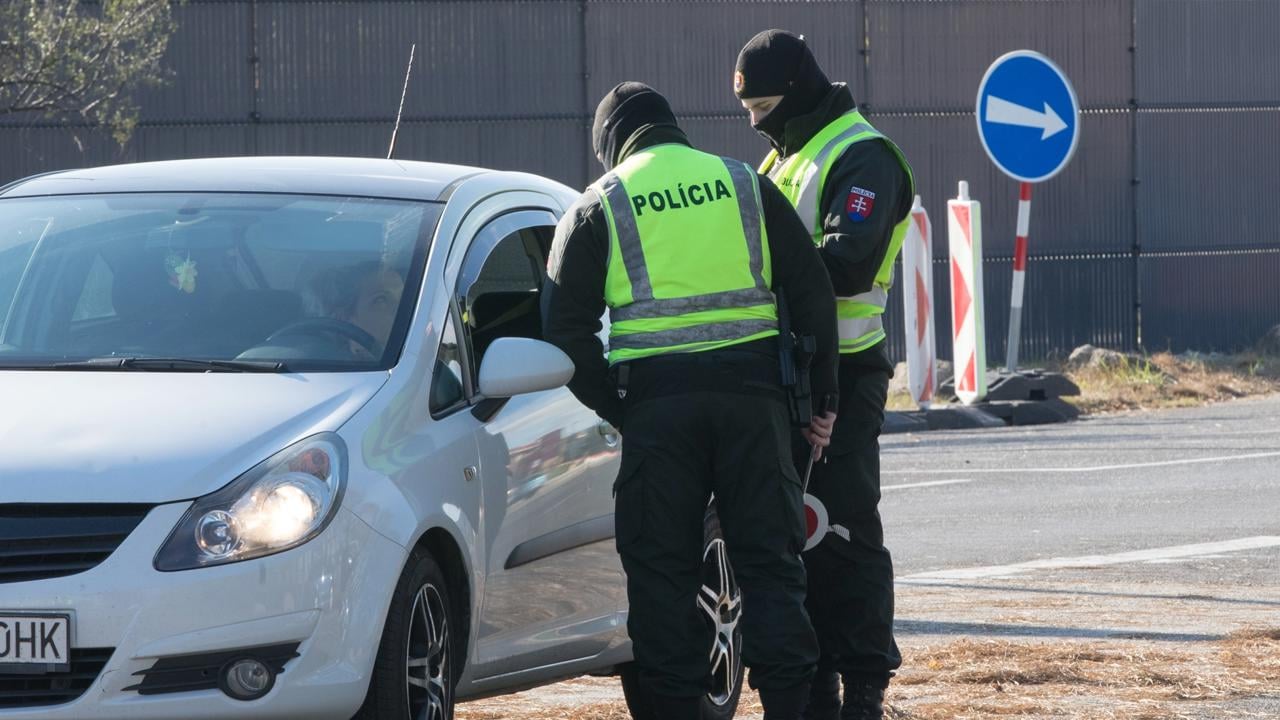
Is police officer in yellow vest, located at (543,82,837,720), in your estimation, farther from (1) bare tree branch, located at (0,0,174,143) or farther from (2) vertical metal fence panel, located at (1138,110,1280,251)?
(2) vertical metal fence panel, located at (1138,110,1280,251)

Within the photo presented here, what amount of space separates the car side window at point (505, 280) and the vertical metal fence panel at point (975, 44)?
13451mm

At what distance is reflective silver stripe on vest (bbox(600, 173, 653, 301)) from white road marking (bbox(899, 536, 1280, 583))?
4.01 m

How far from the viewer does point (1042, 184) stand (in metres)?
19.8

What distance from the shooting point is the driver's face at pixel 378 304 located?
5355 mm

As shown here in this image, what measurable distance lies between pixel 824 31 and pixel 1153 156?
349cm

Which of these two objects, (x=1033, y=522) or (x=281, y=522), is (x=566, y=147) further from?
(x=281, y=522)

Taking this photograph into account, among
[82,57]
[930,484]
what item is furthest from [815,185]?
[82,57]

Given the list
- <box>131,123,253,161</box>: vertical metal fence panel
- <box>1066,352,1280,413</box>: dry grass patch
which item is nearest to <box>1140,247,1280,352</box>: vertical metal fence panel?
<box>1066,352,1280,413</box>: dry grass patch

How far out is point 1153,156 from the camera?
65.9 feet

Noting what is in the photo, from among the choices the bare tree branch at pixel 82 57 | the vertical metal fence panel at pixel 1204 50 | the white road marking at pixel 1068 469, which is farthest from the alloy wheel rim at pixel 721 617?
the vertical metal fence panel at pixel 1204 50

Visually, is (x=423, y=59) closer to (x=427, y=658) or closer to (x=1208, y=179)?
(x=1208, y=179)

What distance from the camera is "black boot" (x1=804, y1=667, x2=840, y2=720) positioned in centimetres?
595

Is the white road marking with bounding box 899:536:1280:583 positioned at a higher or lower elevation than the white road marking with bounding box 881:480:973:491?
higher

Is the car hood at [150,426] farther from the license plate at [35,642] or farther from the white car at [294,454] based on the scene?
the license plate at [35,642]
